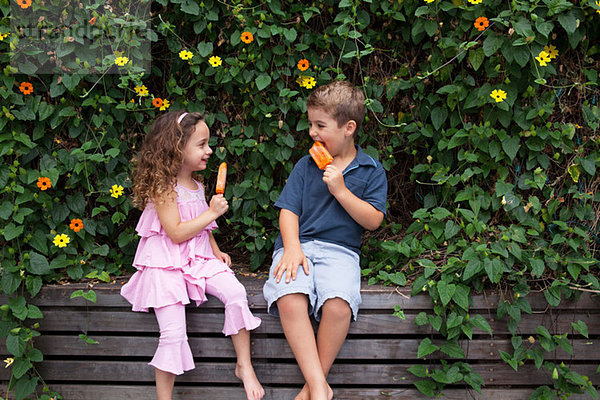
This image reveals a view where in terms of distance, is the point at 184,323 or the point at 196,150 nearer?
the point at 184,323

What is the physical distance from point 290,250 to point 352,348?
0.49 m

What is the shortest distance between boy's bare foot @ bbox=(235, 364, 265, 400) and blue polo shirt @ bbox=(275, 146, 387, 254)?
1.97 feet

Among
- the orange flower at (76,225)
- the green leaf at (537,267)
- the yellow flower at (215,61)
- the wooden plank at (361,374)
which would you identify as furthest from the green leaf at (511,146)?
the orange flower at (76,225)

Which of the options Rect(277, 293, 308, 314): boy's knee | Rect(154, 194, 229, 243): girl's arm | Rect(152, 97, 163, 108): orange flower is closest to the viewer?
Rect(277, 293, 308, 314): boy's knee

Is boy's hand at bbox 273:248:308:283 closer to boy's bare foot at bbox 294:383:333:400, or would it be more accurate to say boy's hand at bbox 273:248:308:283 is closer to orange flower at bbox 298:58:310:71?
boy's bare foot at bbox 294:383:333:400

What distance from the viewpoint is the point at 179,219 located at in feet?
7.45

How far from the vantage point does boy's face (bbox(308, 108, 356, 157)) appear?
2309 mm

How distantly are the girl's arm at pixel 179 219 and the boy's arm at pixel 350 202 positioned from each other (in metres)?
0.46

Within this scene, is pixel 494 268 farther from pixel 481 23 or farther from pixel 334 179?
pixel 481 23

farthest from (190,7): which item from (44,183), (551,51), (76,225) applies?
(551,51)

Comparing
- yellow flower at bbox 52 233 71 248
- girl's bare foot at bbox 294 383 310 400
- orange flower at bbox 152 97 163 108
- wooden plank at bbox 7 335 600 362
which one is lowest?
girl's bare foot at bbox 294 383 310 400

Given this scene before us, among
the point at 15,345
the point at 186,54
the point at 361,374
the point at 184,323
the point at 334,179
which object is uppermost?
the point at 186,54

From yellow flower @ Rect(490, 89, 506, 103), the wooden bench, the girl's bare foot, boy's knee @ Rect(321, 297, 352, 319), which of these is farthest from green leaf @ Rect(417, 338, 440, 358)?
yellow flower @ Rect(490, 89, 506, 103)

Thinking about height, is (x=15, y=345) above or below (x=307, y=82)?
below
